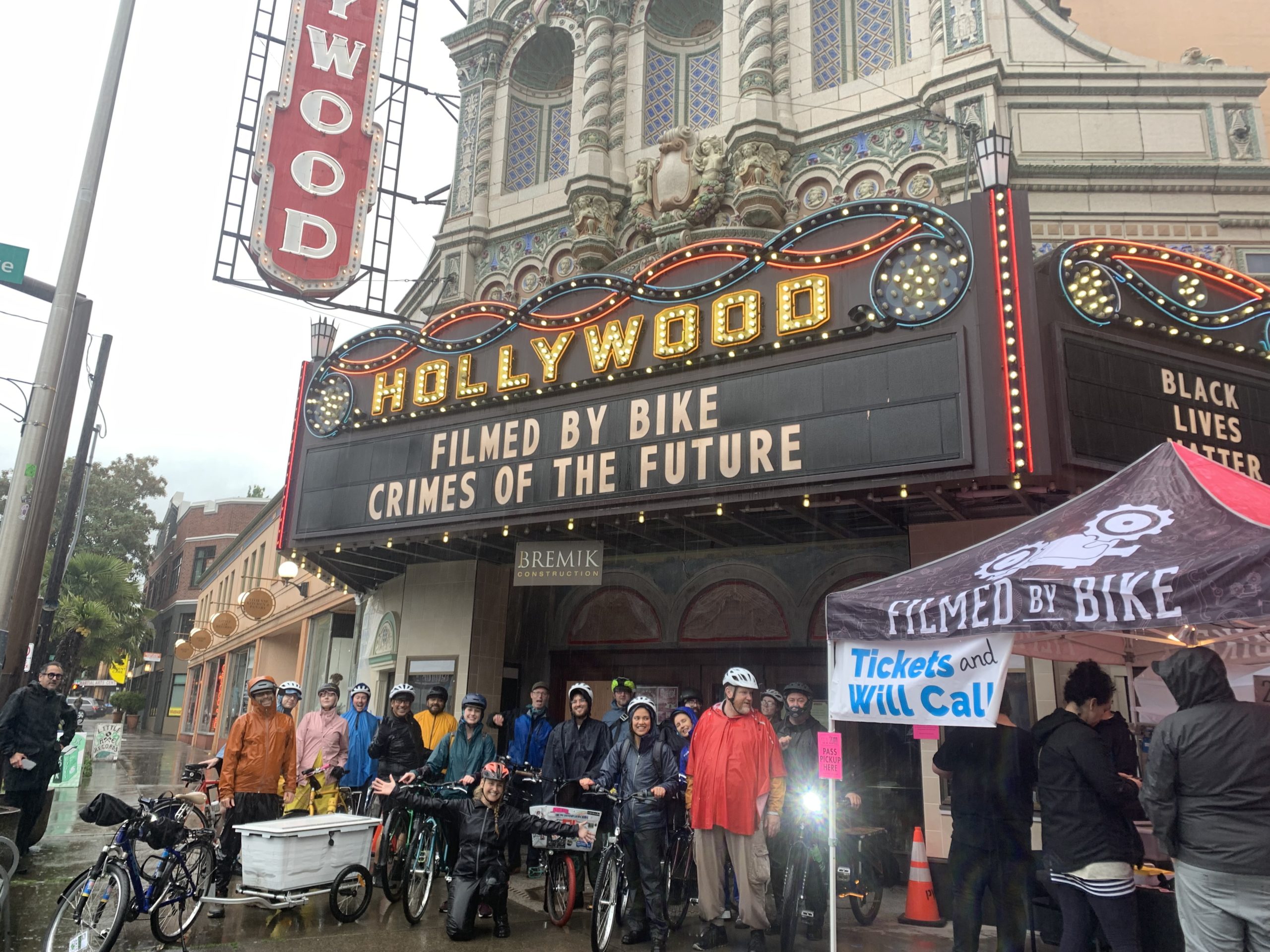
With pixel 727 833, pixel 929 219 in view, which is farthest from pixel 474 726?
pixel 929 219

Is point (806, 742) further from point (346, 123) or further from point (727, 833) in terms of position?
point (346, 123)

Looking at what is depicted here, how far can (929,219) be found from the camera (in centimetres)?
951

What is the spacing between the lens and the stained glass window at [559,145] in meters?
18.5

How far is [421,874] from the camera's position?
800 centimetres

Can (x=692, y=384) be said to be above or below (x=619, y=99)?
below

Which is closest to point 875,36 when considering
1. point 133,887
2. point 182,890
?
point 182,890

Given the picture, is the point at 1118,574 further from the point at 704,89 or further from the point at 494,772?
the point at 704,89

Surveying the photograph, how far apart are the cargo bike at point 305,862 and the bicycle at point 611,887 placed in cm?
212

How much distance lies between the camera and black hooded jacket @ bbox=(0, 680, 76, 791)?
29.3 ft

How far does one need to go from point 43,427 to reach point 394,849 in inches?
242

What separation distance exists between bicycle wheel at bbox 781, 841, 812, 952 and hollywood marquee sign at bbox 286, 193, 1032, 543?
366cm

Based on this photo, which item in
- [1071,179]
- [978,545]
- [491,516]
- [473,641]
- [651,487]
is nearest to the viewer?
[978,545]

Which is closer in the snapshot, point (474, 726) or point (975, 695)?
point (975, 695)

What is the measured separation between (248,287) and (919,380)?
39.8 ft
